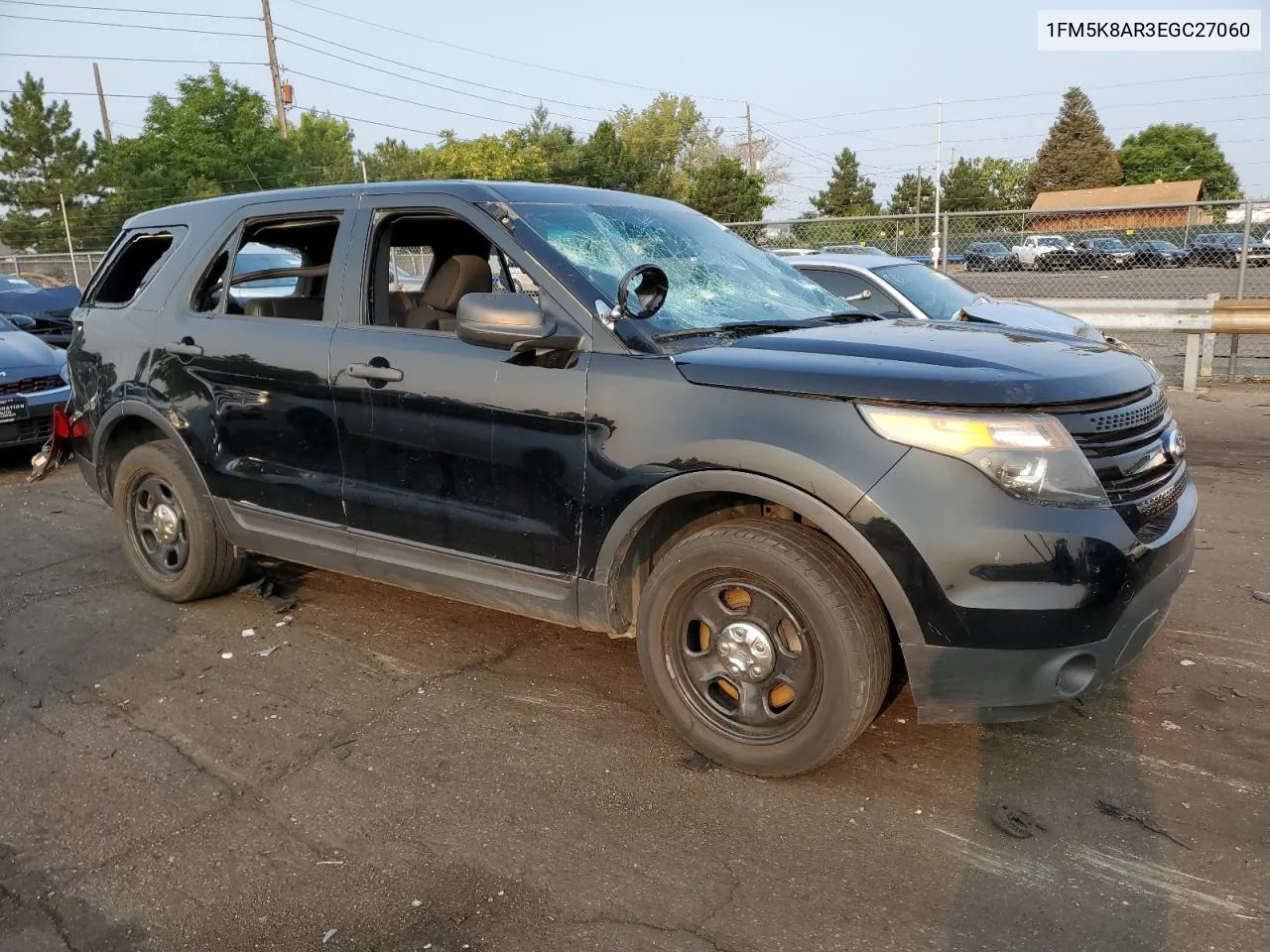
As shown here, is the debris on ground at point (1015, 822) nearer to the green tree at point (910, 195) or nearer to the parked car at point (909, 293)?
the parked car at point (909, 293)

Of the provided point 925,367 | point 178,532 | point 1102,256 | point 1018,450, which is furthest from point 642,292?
point 1102,256

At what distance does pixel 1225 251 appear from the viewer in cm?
1345

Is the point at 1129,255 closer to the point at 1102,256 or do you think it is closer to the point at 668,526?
the point at 1102,256

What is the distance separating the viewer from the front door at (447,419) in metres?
3.46

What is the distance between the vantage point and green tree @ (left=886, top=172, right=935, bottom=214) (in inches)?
2734

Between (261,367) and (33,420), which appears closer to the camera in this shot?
(261,367)

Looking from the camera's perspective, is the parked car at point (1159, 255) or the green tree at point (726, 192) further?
the green tree at point (726, 192)

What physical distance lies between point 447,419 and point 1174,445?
8.12 feet

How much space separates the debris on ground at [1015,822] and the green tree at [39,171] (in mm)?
65589

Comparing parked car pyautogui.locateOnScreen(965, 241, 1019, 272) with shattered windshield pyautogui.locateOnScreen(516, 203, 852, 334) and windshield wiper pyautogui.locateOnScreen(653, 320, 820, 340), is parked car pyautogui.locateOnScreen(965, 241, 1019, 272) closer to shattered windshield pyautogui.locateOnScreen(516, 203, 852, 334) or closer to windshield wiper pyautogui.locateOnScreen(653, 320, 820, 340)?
shattered windshield pyautogui.locateOnScreen(516, 203, 852, 334)

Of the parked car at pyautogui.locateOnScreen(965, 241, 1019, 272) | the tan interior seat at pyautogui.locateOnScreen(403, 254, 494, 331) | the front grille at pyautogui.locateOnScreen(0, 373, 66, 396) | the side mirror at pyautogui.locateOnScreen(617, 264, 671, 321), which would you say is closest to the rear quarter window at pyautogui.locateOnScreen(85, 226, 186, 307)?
the tan interior seat at pyautogui.locateOnScreen(403, 254, 494, 331)

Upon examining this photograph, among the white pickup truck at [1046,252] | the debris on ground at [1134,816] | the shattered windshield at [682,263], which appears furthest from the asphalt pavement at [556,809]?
the white pickup truck at [1046,252]

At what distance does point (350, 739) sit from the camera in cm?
358

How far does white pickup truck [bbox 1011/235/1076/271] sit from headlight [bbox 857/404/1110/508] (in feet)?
44.2
